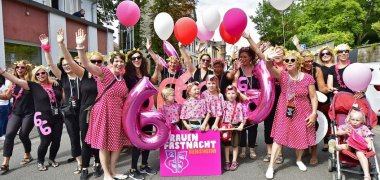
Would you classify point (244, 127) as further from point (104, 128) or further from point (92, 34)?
point (92, 34)

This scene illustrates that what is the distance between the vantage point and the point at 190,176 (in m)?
4.59

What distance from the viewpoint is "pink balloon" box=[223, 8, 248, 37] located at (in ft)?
15.6

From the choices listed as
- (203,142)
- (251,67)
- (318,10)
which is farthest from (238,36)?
(318,10)

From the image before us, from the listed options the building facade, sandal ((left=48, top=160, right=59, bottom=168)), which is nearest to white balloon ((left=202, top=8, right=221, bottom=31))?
sandal ((left=48, top=160, right=59, bottom=168))

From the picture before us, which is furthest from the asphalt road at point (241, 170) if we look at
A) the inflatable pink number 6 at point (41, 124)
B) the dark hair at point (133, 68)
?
the dark hair at point (133, 68)

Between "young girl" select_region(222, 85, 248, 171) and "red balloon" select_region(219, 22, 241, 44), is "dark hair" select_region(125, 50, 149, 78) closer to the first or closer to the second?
"young girl" select_region(222, 85, 248, 171)

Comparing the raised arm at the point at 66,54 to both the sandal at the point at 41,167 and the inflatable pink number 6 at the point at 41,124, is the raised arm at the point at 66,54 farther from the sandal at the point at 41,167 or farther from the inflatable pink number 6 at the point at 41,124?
the sandal at the point at 41,167

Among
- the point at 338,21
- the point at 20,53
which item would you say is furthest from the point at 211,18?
the point at 338,21

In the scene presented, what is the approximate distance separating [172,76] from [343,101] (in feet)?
9.16

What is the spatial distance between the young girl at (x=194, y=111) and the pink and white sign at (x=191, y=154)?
0.61 ft

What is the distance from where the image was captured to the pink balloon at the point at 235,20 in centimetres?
475

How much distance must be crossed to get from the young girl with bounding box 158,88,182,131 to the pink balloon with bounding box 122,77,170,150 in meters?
0.29

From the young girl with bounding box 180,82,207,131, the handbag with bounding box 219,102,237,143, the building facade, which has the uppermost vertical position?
the building facade

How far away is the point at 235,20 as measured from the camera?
15.5 ft
